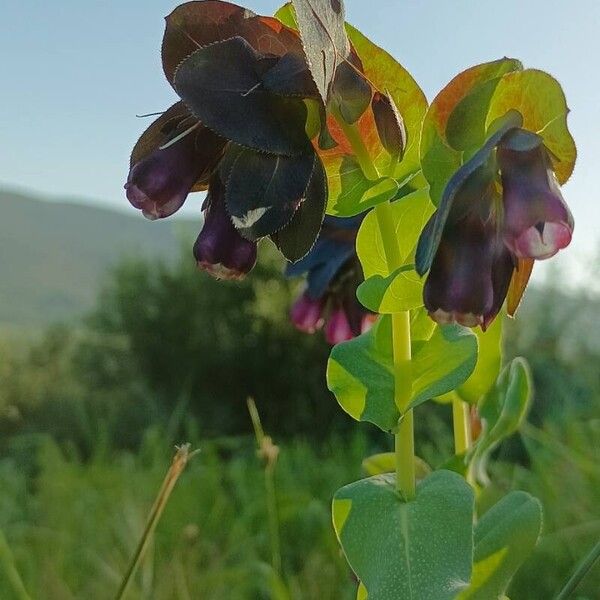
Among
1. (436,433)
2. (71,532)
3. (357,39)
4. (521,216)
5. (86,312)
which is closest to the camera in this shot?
(521,216)

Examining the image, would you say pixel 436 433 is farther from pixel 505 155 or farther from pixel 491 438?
pixel 505 155

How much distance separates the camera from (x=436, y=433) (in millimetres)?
2307

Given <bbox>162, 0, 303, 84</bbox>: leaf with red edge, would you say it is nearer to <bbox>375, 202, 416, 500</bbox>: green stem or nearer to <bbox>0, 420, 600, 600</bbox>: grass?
<bbox>375, 202, 416, 500</bbox>: green stem

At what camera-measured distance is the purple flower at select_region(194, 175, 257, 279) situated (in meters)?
Result: 0.41

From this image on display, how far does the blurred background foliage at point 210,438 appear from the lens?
113cm

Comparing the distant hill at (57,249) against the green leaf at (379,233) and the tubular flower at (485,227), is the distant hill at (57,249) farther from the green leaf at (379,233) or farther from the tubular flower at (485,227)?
the tubular flower at (485,227)

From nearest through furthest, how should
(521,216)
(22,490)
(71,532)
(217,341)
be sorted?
(521,216)
(71,532)
(22,490)
(217,341)

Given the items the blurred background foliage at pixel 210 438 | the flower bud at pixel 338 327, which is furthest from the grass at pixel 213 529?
the flower bud at pixel 338 327

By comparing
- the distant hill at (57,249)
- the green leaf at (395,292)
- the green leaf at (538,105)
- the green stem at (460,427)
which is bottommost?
the distant hill at (57,249)

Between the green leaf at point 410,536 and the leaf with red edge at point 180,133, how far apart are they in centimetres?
20

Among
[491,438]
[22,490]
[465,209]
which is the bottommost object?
[22,490]

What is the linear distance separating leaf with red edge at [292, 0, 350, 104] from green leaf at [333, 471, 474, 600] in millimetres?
225

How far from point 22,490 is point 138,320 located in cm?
120

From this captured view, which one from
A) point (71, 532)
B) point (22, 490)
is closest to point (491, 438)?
point (71, 532)
